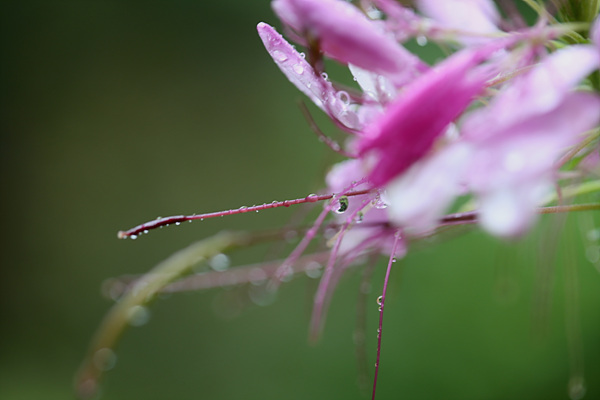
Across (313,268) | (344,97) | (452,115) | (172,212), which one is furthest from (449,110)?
(172,212)

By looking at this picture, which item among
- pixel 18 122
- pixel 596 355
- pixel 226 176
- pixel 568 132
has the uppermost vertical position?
pixel 18 122

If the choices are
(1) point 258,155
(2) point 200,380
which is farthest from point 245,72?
(2) point 200,380

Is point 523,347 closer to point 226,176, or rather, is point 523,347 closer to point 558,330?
point 558,330

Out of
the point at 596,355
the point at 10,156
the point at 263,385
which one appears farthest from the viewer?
the point at 10,156

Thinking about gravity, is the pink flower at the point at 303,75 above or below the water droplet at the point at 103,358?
above

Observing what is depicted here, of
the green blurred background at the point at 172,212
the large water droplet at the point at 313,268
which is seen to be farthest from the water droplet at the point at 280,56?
the green blurred background at the point at 172,212

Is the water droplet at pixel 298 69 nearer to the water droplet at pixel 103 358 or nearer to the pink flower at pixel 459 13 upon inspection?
the pink flower at pixel 459 13

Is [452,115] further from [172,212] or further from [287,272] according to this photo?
[172,212]
